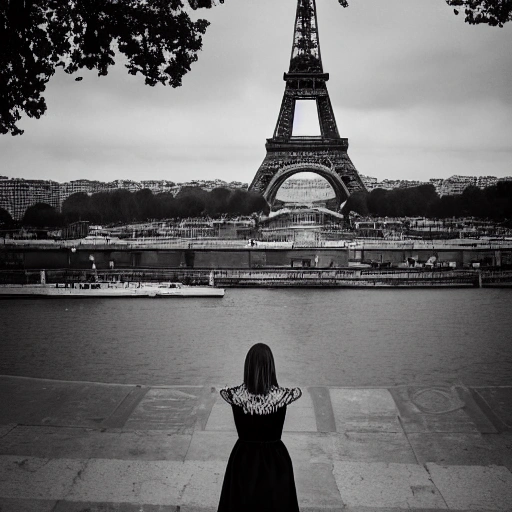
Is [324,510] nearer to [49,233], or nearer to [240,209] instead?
[49,233]

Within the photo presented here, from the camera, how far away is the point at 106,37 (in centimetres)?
545

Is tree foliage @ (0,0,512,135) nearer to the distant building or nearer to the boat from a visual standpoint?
the distant building

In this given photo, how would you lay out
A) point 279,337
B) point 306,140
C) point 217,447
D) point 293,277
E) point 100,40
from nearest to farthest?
point 217,447 < point 100,40 < point 279,337 < point 293,277 < point 306,140

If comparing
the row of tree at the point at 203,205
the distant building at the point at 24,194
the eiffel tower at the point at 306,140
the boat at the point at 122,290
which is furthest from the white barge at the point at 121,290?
the eiffel tower at the point at 306,140

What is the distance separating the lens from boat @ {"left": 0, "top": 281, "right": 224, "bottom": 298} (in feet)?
45.4

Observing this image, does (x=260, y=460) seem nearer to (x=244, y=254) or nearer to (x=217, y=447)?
(x=217, y=447)

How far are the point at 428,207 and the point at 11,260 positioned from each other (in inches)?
310

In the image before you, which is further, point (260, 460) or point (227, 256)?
point (227, 256)

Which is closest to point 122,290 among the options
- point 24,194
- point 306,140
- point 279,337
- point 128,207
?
point 128,207

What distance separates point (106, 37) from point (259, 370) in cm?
410

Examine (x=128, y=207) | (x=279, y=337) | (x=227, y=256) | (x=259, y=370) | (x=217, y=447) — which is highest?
(x=128, y=207)

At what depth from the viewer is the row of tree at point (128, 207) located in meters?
12.2

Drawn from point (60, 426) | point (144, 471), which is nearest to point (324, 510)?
point (144, 471)

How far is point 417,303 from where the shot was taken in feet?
43.3
